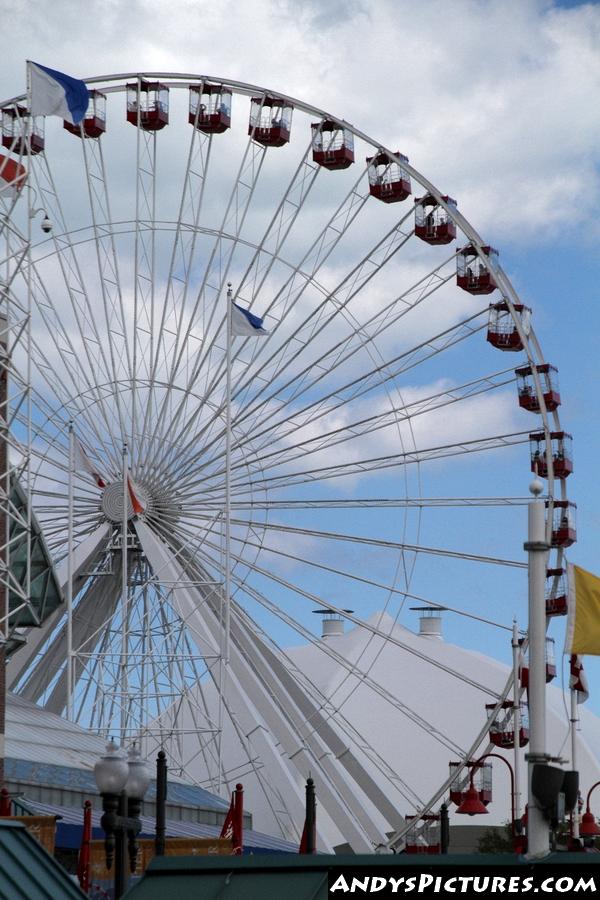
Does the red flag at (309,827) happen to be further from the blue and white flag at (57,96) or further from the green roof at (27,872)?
the blue and white flag at (57,96)

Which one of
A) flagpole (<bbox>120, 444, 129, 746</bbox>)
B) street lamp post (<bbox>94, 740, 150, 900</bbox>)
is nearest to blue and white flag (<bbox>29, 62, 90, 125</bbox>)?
flagpole (<bbox>120, 444, 129, 746</bbox>)

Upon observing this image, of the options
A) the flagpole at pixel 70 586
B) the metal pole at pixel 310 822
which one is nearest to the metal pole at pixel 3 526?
the flagpole at pixel 70 586

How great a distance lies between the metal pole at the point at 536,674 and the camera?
13.4 metres

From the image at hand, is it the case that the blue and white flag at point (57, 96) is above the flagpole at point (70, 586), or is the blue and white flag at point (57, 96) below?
above

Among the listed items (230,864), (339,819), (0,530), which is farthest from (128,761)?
(339,819)

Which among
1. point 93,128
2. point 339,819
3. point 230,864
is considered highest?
point 93,128

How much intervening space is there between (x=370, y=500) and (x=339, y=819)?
24.8 feet

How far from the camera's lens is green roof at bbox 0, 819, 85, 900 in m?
14.3

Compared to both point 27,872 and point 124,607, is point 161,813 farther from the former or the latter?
point 124,607

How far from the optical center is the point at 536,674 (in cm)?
1452

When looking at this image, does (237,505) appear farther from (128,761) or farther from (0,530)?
(128,761)

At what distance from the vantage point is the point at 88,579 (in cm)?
4300

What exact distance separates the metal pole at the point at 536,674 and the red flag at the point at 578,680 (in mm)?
14551

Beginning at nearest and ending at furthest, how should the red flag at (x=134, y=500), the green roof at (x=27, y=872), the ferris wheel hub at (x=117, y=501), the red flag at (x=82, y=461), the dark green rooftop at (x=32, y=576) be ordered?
1. the green roof at (x=27, y=872)
2. the dark green rooftop at (x=32, y=576)
3. the red flag at (x=134, y=500)
4. the ferris wheel hub at (x=117, y=501)
5. the red flag at (x=82, y=461)
